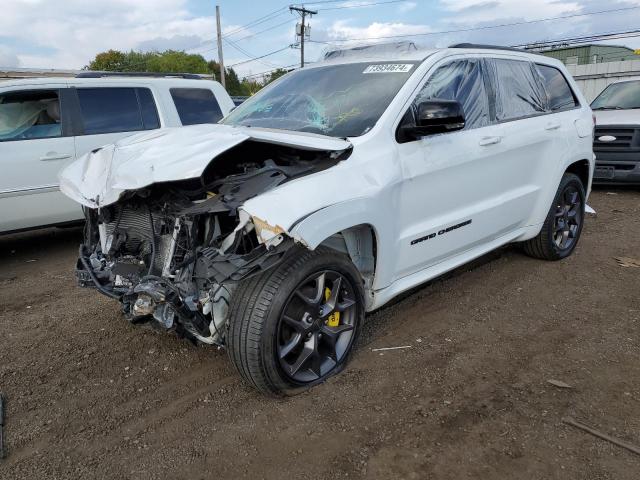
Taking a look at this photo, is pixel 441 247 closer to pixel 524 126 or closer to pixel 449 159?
pixel 449 159

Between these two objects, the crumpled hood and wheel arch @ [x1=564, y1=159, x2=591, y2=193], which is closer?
the crumpled hood

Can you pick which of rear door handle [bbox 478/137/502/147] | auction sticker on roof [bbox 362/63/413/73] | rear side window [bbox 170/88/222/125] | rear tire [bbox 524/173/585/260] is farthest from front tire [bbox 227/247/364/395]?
rear side window [bbox 170/88/222/125]

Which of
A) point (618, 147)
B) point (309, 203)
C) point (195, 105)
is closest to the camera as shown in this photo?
point (309, 203)

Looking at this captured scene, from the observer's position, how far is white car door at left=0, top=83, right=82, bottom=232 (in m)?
5.28

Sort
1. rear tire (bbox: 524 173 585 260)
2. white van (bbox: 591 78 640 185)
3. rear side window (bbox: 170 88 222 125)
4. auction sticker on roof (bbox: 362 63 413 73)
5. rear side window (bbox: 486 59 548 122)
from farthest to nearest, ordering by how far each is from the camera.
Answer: white van (bbox: 591 78 640 185) < rear side window (bbox: 170 88 222 125) < rear tire (bbox: 524 173 585 260) < rear side window (bbox: 486 59 548 122) < auction sticker on roof (bbox: 362 63 413 73)

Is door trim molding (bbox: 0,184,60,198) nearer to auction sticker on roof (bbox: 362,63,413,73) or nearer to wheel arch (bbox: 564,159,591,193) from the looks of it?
auction sticker on roof (bbox: 362,63,413,73)

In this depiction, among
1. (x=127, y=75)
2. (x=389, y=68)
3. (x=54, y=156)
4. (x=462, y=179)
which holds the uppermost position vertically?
(x=389, y=68)

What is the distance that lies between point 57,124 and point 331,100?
11.9ft

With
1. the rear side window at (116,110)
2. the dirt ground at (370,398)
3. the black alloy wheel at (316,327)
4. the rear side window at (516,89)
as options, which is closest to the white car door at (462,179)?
the rear side window at (516,89)

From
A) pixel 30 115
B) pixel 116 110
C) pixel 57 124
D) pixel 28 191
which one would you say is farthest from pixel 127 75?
pixel 28 191

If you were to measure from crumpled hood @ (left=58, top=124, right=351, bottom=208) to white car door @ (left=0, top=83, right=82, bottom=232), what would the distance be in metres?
2.34

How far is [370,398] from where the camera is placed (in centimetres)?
296

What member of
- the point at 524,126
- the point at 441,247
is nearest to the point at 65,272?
the point at 441,247

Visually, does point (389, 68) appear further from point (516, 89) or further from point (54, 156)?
point (54, 156)
